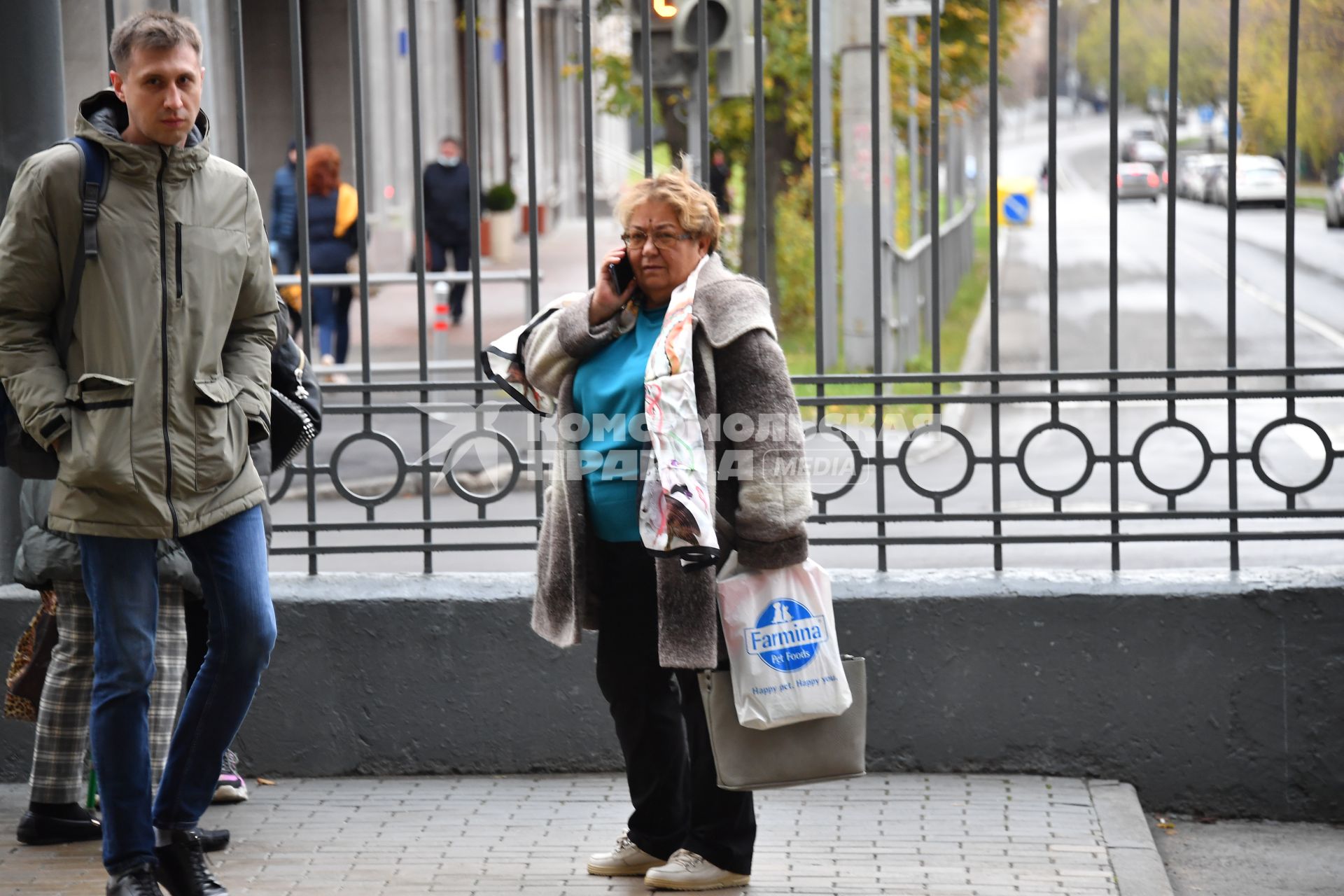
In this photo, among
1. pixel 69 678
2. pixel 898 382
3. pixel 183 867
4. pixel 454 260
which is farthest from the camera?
pixel 454 260

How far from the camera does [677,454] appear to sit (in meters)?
3.84

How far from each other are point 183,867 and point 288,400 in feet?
→ 3.77

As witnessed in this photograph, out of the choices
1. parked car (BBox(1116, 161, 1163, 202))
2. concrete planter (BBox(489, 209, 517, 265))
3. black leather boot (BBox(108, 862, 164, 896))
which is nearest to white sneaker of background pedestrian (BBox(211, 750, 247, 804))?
black leather boot (BBox(108, 862, 164, 896))

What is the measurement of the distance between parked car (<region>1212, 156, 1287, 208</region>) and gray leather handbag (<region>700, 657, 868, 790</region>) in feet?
6.77

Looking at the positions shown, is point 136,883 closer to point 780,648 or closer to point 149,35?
point 780,648

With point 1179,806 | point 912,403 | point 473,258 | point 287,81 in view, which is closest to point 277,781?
point 473,258

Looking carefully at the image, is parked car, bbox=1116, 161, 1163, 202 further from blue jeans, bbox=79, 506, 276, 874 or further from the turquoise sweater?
blue jeans, bbox=79, 506, 276, 874

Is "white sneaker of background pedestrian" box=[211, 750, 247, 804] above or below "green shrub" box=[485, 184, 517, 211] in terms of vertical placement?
below

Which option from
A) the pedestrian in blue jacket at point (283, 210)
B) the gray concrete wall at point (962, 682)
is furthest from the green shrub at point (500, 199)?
the gray concrete wall at point (962, 682)

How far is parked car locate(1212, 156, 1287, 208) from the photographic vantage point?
5172mm

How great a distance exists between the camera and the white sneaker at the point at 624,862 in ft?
14.1

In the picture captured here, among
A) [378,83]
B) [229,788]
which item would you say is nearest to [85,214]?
[229,788]

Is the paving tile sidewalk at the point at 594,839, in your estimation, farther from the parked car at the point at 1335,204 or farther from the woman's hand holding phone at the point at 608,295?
the parked car at the point at 1335,204

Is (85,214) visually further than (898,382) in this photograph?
No
